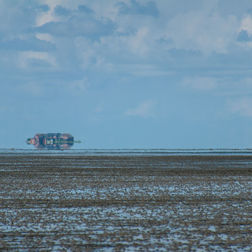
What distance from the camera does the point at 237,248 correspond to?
14.7m

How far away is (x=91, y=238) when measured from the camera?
16.0 metres

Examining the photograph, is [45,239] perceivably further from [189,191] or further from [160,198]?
[189,191]

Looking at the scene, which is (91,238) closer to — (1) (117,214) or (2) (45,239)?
(2) (45,239)

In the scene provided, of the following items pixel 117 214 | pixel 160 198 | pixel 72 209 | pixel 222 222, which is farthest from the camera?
pixel 160 198

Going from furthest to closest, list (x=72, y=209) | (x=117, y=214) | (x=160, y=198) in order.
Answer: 1. (x=160, y=198)
2. (x=72, y=209)
3. (x=117, y=214)

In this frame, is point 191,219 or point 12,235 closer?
point 12,235

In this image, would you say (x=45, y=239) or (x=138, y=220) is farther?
(x=138, y=220)

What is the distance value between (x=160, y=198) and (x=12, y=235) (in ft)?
36.4

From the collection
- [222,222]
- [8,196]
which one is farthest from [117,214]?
[8,196]

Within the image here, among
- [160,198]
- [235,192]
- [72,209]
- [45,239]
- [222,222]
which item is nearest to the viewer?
[45,239]

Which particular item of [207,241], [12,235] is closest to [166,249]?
[207,241]

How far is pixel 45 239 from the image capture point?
15953mm

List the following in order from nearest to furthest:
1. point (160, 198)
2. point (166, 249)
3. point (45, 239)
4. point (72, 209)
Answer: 1. point (166, 249)
2. point (45, 239)
3. point (72, 209)
4. point (160, 198)

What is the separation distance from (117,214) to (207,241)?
19.3 feet
